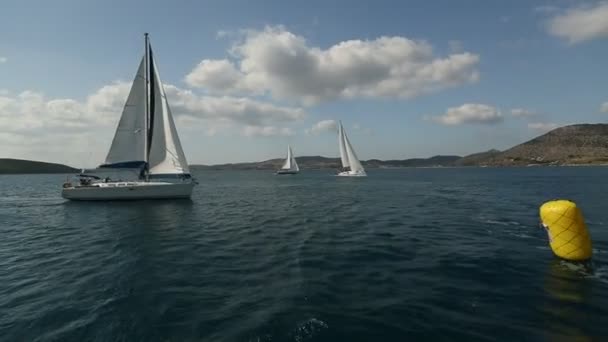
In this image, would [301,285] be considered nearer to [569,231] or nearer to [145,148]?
[569,231]

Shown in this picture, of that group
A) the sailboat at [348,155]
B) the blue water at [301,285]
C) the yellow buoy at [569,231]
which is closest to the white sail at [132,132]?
the blue water at [301,285]

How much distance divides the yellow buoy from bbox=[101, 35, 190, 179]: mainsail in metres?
31.3

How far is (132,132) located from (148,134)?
158 cm

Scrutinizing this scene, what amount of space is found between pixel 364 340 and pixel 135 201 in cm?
3317

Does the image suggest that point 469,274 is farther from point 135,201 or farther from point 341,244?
point 135,201

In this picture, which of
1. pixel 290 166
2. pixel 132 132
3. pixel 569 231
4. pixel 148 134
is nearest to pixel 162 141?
pixel 148 134

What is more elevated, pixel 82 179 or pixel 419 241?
pixel 82 179

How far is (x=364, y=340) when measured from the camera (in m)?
6.36

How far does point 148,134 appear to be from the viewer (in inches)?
1307

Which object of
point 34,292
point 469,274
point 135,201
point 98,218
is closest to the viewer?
point 34,292

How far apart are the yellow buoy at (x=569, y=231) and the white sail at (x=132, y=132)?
113 ft

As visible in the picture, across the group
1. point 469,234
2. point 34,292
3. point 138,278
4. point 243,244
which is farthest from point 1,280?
point 469,234

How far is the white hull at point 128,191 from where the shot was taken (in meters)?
31.7

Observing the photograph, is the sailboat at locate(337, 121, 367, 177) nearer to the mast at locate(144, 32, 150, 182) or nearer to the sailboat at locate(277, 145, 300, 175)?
the sailboat at locate(277, 145, 300, 175)
